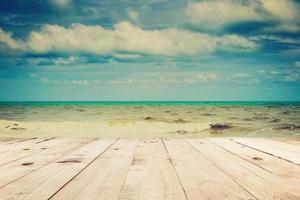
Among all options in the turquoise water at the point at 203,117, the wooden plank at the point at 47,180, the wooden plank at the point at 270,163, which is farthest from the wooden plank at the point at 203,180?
the turquoise water at the point at 203,117

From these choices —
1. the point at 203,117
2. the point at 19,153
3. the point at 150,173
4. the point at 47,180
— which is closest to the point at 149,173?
the point at 150,173

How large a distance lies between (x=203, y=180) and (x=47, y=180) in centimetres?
84

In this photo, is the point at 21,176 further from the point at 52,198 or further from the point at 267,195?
the point at 267,195

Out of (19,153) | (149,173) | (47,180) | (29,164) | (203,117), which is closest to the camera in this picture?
(47,180)

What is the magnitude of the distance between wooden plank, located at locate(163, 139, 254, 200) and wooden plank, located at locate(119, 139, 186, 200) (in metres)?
0.05

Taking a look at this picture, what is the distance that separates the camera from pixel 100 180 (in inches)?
76.4

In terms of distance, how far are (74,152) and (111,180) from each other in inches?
47.5

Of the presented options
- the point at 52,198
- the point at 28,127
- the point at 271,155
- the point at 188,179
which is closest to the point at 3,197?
the point at 52,198

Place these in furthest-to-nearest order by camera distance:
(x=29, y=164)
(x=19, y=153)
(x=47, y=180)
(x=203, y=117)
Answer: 1. (x=203, y=117)
2. (x=19, y=153)
3. (x=29, y=164)
4. (x=47, y=180)

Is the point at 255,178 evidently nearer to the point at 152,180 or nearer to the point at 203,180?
the point at 203,180

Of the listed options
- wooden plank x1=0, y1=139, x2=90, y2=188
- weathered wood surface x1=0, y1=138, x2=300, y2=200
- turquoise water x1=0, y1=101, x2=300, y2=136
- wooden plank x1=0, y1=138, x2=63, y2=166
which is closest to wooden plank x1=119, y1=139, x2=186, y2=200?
weathered wood surface x1=0, y1=138, x2=300, y2=200

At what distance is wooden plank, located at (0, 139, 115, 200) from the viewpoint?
1645 millimetres

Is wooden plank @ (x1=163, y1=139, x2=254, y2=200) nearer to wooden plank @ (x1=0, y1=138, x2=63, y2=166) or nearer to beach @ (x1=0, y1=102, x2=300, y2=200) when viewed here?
beach @ (x1=0, y1=102, x2=300, y2=200)

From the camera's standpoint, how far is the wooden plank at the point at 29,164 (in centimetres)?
204
